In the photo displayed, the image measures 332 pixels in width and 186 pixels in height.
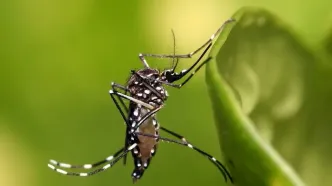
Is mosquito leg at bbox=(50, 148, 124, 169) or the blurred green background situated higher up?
the blurred green background

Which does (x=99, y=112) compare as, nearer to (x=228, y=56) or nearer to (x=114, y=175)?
(x=114, y=175)

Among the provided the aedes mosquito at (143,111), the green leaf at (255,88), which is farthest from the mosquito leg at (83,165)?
the green leaf at (255,88)

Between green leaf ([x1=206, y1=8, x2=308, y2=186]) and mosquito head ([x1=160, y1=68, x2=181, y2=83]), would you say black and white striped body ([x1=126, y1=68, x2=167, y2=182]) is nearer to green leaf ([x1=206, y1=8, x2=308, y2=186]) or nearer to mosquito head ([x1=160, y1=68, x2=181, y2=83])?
mosquito head ([x1=160, y1=68, x2=181, y2=83])

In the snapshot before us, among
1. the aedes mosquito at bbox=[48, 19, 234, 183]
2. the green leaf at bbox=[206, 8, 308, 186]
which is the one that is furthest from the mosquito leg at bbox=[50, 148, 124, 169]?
the green leaf at bbox=[206, 8, 308, 186]

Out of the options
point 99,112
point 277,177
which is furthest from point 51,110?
point 277,177

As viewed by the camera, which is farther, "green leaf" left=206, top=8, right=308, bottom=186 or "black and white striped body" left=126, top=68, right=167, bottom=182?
"black and white striped body" left=126, top=68, right=167, bottom=182

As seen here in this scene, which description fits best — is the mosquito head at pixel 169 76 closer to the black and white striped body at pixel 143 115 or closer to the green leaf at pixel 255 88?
the black and white striped body at pixel 143 115

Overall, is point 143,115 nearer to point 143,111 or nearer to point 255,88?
point 143,111
